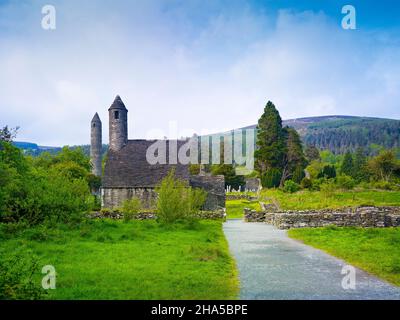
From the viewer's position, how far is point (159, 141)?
4947 centimetres

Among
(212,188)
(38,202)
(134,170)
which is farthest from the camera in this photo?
(212,188)

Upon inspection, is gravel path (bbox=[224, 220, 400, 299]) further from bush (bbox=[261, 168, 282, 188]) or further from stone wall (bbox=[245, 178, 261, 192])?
stone wall (bbox=[245, 178, 261, 192])

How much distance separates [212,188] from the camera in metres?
48.0

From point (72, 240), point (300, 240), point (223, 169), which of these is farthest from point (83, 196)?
point (223, 169)

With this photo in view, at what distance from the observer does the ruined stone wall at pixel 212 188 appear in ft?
153

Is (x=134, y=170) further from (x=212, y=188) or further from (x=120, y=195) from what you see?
(x=212, y=188)

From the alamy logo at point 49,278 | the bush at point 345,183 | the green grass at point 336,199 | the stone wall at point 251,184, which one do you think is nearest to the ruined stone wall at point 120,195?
the green grass at point 336,199

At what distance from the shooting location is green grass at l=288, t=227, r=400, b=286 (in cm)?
1195

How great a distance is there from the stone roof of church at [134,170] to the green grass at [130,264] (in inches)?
975

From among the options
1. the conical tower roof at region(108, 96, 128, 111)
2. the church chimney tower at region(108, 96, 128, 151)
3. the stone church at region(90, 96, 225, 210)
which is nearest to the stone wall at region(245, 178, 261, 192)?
the stone church at region(90, 96, 225, 210)

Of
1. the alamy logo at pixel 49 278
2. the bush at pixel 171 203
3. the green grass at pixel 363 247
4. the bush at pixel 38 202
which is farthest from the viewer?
the bush at pixel 171 203

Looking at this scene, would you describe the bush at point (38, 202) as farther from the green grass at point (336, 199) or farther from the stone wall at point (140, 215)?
the green grass at point (336, 199)

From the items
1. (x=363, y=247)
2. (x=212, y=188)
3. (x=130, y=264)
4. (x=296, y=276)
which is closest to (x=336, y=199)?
(x=212, y=188)

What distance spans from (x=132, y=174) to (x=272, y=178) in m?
23.6
